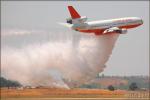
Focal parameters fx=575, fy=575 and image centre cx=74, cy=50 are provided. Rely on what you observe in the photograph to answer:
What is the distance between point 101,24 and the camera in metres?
107

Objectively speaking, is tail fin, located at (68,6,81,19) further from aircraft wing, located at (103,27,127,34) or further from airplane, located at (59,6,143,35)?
aircraft wing, located at (103,27,127,34)

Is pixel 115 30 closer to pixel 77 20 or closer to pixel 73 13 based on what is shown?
pixel 77 20

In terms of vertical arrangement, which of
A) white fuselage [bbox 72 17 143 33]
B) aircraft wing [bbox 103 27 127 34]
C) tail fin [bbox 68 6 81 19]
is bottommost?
aircraft wing [bbox 103 27 127 34]

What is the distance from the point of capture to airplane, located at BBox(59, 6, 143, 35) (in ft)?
341

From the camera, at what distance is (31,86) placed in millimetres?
121875

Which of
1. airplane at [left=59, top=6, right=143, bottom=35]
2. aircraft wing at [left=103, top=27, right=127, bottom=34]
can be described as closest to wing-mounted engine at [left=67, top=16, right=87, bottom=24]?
airplane at [left=59, top=6, right=143, bottom=35]

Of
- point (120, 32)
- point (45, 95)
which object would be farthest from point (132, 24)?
point (45, 95)

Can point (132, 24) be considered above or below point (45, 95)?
above

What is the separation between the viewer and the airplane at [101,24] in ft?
341

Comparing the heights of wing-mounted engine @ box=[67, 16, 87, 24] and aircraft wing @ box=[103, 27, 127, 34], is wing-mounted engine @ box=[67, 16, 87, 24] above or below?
above

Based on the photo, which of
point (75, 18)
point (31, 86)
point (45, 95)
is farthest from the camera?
point (31, 86)

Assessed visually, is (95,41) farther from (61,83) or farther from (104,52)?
(61,83)

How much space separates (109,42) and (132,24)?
7.60 metres

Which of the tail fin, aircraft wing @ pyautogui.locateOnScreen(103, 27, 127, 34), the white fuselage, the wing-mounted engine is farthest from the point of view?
aircraft wing @ pyautogui.locateOnScreen(103, 27, 127, 34)
